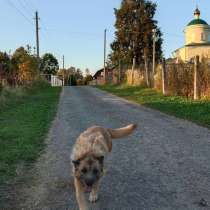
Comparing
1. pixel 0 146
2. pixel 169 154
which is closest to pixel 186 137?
pixel 169 154

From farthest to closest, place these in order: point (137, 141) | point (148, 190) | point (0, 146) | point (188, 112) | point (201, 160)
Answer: point (188, 112), point (137, 141), point (0, 146), point (201, 160), point (148, 190)

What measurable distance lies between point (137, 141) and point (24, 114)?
23.9 feet

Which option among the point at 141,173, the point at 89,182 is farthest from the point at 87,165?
the point at 141,173

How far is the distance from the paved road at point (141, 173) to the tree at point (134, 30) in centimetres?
4491

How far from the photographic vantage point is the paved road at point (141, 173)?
5.99 meters

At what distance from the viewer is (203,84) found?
21359mm

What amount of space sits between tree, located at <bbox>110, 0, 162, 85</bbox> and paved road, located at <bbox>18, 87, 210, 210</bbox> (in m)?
44.9

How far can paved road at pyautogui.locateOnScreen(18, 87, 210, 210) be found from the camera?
5.99 m

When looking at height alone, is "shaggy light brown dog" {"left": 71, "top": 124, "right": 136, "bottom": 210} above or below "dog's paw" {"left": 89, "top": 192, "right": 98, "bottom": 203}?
above

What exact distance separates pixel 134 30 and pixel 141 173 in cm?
5089

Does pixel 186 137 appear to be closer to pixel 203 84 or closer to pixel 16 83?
pixel 203 84

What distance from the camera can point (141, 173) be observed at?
7.47 meters

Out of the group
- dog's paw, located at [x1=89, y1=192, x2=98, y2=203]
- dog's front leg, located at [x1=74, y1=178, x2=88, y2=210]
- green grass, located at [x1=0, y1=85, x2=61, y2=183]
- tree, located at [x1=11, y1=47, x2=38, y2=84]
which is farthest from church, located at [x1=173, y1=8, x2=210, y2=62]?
dog's front leg, located at [x1=74, y1=178, x2=88, y2=210]

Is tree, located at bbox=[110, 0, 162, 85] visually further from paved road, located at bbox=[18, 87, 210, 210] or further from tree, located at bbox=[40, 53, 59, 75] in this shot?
tree, located at bbox=[40, 53, 59, 75]
